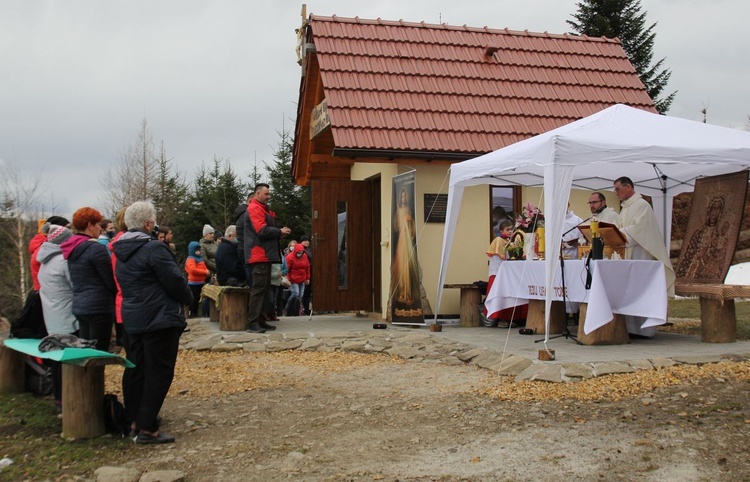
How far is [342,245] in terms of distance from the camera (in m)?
13.3

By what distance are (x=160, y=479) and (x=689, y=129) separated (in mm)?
7581

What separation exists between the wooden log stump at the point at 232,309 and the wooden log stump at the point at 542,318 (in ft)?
13.4

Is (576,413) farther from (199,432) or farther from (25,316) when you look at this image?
(25,316)

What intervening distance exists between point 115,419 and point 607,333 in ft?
18.5

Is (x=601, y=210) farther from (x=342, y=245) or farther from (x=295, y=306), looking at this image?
(x=295, y=306)

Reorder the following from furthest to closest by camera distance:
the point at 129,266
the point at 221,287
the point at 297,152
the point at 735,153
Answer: the point at 297,152 < the point at 221,287 < the point at 735,153 < the point at 129,266

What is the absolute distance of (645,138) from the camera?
8.70 m

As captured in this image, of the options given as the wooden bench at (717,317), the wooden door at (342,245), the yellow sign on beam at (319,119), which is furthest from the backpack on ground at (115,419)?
the yellow sign on beam at (319,119)

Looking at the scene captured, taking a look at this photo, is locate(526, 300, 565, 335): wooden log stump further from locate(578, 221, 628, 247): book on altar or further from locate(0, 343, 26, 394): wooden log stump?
locate(0, 343, 26, 394): wooden log stump

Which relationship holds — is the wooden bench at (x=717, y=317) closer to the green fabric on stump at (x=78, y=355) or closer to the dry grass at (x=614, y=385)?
the dry grass at (x=614, y=385)

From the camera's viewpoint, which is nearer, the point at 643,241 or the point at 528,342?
the point at 528,342

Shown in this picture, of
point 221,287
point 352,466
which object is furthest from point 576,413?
point 221,287

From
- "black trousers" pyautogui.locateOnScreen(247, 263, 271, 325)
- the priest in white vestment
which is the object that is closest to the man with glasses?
the priest in white vestment

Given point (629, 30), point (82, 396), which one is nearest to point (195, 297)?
point (82, 396)
